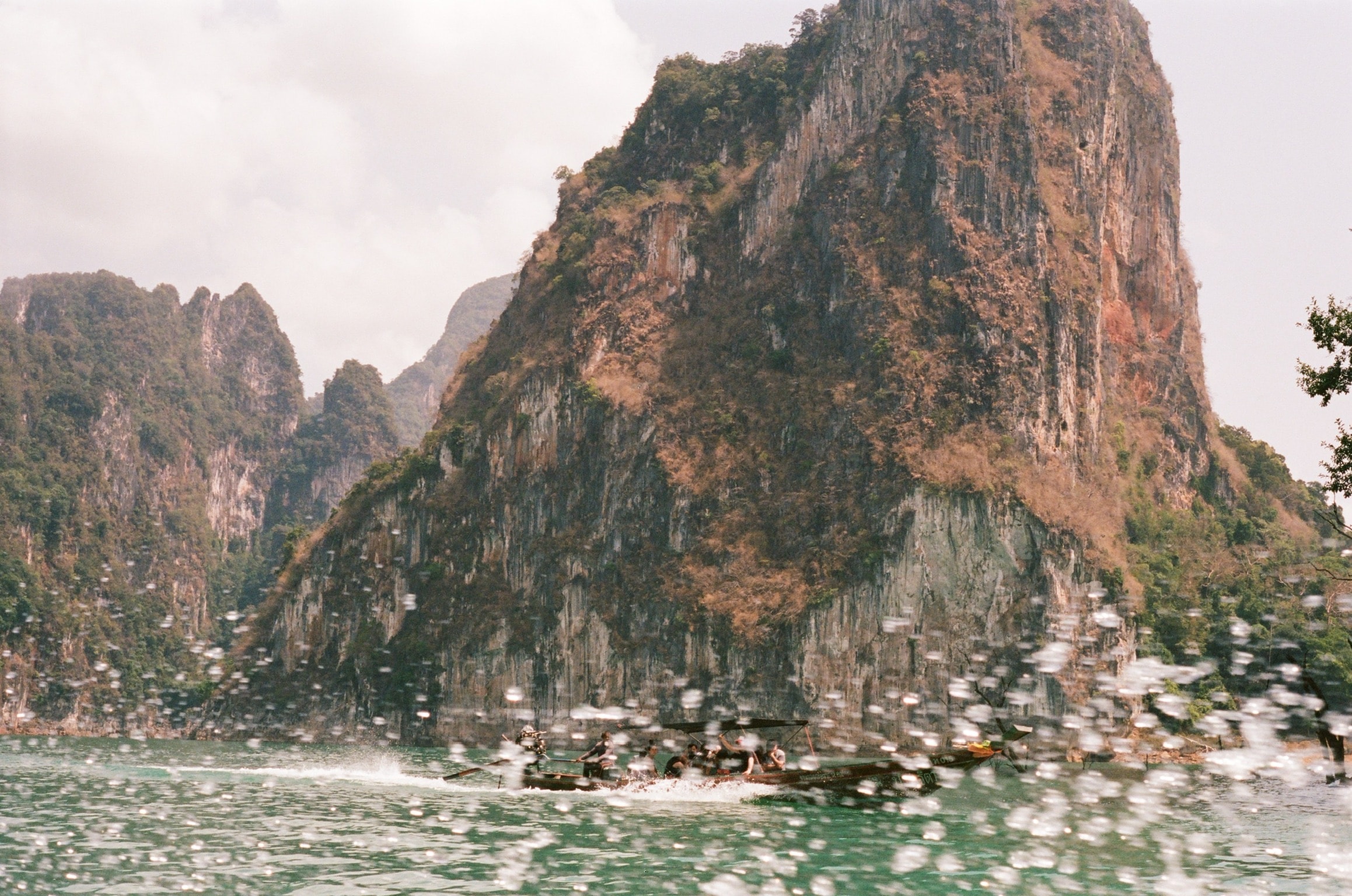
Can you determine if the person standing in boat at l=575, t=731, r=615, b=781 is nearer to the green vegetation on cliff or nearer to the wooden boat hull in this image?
the wooden boat hull

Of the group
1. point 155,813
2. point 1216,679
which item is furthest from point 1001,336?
point 155,813

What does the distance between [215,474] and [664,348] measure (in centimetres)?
11276

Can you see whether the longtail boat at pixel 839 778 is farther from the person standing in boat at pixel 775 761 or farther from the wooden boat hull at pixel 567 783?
the person standing in boat at pixel 775 761

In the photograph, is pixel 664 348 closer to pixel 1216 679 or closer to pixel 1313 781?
pixel 1216 679

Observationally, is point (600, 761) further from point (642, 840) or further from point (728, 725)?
point (642, 840)

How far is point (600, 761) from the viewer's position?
34438 millimetres

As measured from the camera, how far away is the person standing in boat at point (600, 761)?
3438cm

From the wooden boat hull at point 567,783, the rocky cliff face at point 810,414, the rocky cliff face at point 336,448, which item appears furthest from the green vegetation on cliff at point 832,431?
the rocky cliff face at point 336,448

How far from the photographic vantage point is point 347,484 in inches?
7008

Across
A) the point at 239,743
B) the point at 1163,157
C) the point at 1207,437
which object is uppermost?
the point at 1163,157

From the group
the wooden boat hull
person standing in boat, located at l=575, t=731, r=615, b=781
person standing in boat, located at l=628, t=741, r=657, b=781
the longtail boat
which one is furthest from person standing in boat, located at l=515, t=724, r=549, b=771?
person standing in boat, located at l=628, t=741, r=657, b=781

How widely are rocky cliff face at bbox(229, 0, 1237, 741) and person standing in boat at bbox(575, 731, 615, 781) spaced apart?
29943 millimetres

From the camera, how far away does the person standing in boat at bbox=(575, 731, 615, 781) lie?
34375 mm

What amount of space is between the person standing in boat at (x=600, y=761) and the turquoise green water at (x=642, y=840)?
105cm
